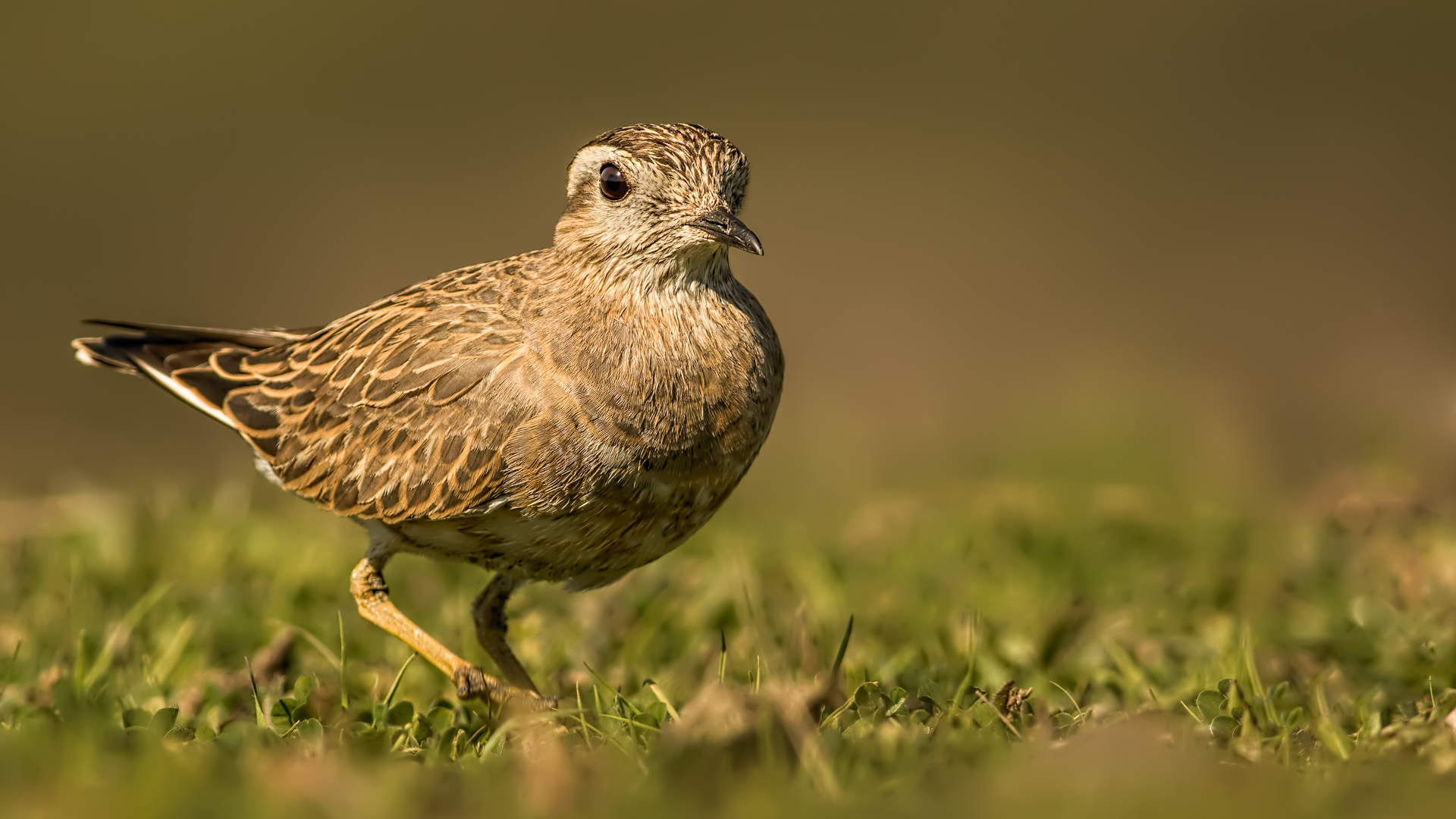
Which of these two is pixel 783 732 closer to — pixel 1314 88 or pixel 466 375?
pixel 466 375

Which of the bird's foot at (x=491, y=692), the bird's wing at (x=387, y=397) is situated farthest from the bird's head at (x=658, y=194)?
the bird's foot at (x=491, y=692)

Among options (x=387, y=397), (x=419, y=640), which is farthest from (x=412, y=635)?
(x=387, y=397)

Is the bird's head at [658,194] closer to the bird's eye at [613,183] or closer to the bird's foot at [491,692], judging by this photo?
the bird's eye at [613,183]

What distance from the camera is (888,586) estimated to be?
8.00 m

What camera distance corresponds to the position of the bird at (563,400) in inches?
248

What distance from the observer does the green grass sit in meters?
4.49

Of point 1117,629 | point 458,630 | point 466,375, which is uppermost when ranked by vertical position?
point 466,375

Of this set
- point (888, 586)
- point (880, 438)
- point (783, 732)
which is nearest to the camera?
point (783, 732)

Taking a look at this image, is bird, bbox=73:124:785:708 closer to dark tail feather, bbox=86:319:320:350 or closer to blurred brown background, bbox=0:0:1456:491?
dark tail feather, bbox=86:319:320:350

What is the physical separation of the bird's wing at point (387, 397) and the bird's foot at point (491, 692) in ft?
2.20

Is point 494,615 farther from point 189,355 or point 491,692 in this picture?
point 189,355

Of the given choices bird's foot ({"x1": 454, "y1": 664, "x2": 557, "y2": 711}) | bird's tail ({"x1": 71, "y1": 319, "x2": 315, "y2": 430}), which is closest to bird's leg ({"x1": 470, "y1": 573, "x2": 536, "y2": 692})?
bird's foot ({"x1": 454, "y1": 664, "x2": 557, "y2": 711})

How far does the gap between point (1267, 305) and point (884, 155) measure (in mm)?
6114

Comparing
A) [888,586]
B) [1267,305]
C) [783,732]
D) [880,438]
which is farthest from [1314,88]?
[783,732]
